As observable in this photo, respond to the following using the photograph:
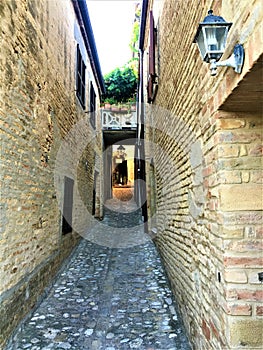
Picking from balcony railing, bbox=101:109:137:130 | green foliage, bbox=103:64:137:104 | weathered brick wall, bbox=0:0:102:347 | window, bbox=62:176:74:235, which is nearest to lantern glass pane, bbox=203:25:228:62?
weathered brick wall, bbox=0:0:102:347

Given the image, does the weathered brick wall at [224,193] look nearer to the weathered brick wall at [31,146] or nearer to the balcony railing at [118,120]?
the weathered brick wall at [31,146]

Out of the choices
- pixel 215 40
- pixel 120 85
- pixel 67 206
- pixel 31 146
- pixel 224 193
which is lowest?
pixel 67 206

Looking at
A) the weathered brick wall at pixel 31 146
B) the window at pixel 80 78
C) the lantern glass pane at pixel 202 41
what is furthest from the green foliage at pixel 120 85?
the lantern glass pane at pixel 202 41

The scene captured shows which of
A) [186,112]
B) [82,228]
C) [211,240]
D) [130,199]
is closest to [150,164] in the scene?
[82,228]

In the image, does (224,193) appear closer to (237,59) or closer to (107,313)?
(237,59)

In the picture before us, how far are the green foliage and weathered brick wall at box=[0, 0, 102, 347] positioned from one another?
24.0 ft

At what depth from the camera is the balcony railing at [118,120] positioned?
1173cm

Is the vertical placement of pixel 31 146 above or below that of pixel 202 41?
below

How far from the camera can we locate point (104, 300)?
3.84 metres

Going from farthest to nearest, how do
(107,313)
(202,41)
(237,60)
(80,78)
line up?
1. (80,78)
2. (107,313)
3. (202,41)
4. (237,60)

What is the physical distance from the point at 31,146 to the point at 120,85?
1059 cm

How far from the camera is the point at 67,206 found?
6.01m

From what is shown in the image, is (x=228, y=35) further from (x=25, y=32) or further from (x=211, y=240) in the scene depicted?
(x=25, y=32)

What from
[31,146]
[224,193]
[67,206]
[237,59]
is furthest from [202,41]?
[67,206]
